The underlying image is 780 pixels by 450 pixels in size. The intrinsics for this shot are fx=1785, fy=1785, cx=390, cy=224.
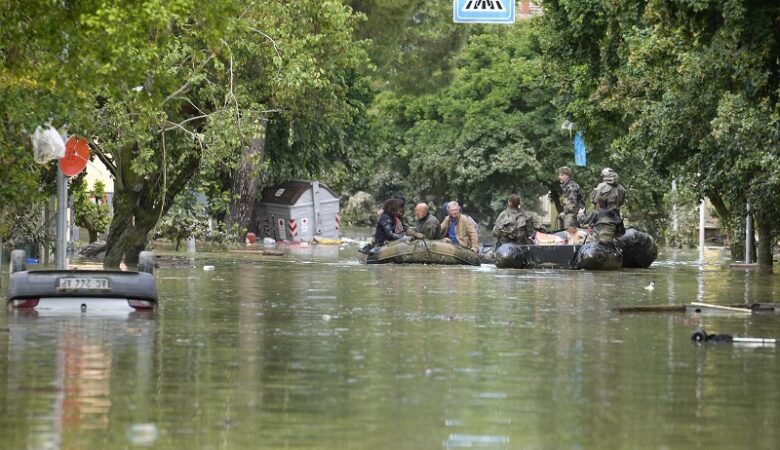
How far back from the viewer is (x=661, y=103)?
3747 cm

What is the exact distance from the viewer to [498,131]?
76250 millimetres

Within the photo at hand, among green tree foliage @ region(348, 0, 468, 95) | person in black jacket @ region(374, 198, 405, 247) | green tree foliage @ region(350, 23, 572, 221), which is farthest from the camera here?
green tree foliage @ region(350, 23, 572, 221)

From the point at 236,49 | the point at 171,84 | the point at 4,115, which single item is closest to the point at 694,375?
the point at 171,84

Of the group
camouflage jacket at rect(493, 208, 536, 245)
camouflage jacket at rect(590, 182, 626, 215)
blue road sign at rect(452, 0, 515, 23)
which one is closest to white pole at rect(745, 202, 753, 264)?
camouflage jacket at rect(590, 182, 626, 215)

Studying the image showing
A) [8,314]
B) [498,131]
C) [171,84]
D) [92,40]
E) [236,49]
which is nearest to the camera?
[8,314]

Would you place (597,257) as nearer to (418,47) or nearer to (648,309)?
(648,309)

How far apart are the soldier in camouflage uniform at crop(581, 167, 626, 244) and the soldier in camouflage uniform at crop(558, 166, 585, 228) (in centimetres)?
236

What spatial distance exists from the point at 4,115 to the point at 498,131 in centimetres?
5309

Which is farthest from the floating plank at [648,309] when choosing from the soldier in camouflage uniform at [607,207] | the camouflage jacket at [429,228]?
the camouflage jacket at [429,228]

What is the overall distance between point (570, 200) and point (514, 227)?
2.12m

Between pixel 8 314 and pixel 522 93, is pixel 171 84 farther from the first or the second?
pixel 522 93

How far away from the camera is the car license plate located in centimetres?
→ 1944

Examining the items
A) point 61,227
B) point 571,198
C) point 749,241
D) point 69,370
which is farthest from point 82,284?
point 749,241

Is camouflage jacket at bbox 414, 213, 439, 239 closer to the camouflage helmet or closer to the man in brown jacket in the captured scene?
the man in brown jacket
